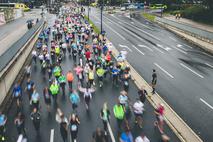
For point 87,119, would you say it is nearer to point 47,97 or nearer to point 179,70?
point 47,97

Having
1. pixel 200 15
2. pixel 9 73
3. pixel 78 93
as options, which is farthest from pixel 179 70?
pixel 200 15

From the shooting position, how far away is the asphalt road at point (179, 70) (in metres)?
17.6

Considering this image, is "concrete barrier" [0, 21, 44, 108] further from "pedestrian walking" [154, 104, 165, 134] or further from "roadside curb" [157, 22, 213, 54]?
"roadside curb" [157, 22, 213, 54]

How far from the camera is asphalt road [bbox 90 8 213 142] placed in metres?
17.6

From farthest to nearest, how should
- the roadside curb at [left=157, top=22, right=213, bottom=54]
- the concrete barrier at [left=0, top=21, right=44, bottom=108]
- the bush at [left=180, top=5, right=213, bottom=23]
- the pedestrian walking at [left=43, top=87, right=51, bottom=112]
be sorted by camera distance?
the bush at [left=180, top=5, right=213, bottom=23] < the roadside curb at [left=157, top=22, right=213, bottom=54] < the concrete barrier at [left=0, top=21, right=44, bottom=108] < the pedestrian walking at [left=43, top=87, right=51, bottom=112]

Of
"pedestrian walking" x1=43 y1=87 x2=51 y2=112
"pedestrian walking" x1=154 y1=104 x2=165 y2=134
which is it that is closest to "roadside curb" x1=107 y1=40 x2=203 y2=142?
"pedestrian walking" x1=154 y1=104 x2=165 y2=134

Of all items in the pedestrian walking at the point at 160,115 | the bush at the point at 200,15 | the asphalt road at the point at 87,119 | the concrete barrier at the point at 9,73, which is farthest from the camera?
the bush at the point at 200,15

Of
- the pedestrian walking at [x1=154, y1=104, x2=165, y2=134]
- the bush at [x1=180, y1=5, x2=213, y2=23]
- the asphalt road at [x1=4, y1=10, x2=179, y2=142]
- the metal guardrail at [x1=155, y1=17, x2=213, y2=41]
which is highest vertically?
the bush at [x1=180, y1=5, x2=213, y2=23]

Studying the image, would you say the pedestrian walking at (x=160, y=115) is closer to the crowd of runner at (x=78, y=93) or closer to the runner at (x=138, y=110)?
the crowd of runner at (x=78, y=93)

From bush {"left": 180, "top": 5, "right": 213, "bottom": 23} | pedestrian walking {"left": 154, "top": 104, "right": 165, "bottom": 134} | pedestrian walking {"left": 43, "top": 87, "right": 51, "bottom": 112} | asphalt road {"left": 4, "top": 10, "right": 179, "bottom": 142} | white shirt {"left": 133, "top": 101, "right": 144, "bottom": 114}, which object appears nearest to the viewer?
pedestrian walking {"left": 154, "top": 104, "right": 165, "bottom": 134}

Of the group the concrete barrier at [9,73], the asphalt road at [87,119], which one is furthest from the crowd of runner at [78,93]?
the concrete barrier at [9,73]

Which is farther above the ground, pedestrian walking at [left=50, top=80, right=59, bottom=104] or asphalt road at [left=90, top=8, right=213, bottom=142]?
pedestrian walking at [left=50, top=80, right=59, bottom=104]

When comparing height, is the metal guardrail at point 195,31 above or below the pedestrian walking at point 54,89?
above

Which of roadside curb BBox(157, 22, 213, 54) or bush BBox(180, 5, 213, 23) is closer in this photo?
roadside curb BBox(157, 22, 213, 54)
